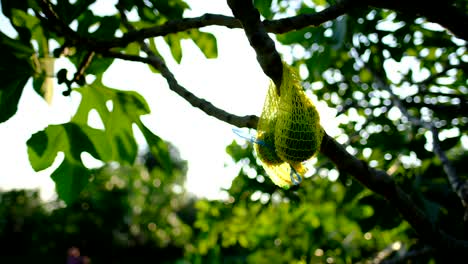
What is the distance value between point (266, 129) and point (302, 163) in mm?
178

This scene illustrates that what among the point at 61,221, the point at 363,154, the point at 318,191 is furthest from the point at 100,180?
the point at 363,154

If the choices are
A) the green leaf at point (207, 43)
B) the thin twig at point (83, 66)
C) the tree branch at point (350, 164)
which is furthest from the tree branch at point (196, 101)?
the green leaf at point (207, 43)

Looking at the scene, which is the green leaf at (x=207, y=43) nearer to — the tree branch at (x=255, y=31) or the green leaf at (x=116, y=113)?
the green leaf at (x=116, y=113)

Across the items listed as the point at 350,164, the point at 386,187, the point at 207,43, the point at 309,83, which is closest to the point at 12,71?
the point at 207,43

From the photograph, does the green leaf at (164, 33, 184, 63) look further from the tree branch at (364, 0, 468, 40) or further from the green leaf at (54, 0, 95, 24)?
the tree branch at (364, 0, 468, 40)

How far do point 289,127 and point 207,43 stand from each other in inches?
45.3

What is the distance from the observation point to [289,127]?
120 cm

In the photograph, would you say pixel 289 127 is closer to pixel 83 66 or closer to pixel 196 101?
pixel 196 101

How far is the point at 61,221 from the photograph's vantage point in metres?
16.1

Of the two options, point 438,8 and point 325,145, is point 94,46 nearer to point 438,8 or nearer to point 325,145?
point 325,145

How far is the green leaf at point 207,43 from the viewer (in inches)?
85.5

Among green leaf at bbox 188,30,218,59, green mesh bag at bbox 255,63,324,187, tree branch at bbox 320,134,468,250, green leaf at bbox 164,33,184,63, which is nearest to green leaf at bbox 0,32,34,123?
green leaf at bbox 164,33,184,63

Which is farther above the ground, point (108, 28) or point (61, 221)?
point (108, 28)

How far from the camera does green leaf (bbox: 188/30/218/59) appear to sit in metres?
2.17
